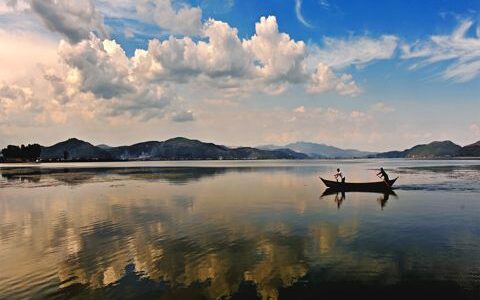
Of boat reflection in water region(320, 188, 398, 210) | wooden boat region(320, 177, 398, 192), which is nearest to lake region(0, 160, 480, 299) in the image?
boat reflection in water region(320, 188, 398, 210)

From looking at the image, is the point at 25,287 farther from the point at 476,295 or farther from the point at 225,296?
the point at 476,295

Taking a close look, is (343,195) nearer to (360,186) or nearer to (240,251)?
(360,186)

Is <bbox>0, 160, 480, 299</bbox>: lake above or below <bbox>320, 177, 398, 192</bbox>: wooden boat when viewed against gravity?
below

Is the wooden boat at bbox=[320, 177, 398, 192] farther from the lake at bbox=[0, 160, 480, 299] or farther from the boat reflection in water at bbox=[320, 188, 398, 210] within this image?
the lake at bbox=[0, 160, 480, 299]

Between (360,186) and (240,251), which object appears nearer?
(240,251)

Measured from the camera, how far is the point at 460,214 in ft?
138

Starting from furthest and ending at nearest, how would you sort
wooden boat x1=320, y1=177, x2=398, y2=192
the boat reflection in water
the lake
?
wooden boat x1=320, y1=177, x2=398, y2=192, the boat reflection in water, the lake

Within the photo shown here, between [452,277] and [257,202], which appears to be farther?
[257,202]

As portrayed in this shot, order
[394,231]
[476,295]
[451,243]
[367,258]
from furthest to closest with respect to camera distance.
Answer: [394,231] → [451,243] → [367,258] → [476,295]

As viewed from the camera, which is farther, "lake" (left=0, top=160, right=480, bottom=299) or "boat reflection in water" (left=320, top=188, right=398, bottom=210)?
"boat reflection in water" (left=320, top=188, right=398, bottom=210)

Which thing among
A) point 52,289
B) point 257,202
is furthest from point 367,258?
point 257,202

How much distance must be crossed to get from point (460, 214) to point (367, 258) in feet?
79.9

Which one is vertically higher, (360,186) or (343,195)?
(360,186)

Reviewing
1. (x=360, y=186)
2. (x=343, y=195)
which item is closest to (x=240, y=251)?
(x=343, y=195)
